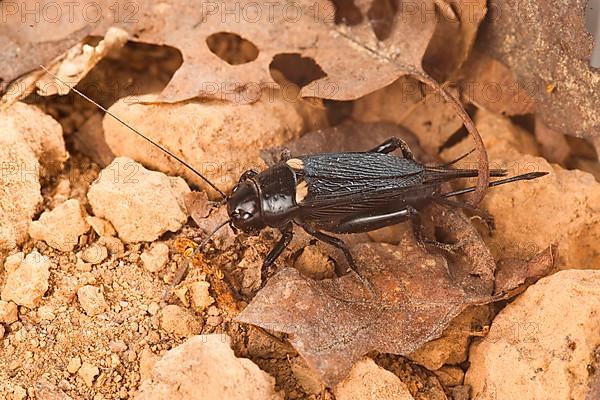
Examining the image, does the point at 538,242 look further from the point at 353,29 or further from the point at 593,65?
the point at 353,29

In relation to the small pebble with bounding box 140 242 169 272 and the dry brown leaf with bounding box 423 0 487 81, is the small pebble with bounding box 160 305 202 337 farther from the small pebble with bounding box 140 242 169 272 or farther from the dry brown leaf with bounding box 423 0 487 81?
the dry brown leaf with bounding box 423 0 487 81

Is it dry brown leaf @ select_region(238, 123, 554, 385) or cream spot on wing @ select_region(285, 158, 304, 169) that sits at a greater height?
cream spot on wing @ select_region(285, 158, 304, 169)

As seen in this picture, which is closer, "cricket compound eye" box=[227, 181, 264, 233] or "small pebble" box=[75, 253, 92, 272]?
"small pebble" box=[75, 253, 92, 272]

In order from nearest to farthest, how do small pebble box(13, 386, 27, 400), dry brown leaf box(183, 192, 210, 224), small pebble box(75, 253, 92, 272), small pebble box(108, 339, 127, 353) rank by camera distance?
1. small pebble box(13, 386, 27, 400)
2. small pebble box(108, 339, 127, 353)
3. small pebble box(75, 253, 92, 272)
4. dry brown leaf box(183, 192, 210, 224)

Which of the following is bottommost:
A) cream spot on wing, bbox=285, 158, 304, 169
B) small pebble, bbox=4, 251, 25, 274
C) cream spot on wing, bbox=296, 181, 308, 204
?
small pebble, bbox=4, 251, 25, 274

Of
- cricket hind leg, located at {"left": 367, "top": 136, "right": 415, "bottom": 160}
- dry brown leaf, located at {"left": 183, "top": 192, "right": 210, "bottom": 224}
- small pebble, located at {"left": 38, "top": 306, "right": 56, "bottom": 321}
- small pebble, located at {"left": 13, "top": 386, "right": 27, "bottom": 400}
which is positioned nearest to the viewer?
small pebble, located at {"left": 13, "top": 386, "right": 27, "bottom": 400}

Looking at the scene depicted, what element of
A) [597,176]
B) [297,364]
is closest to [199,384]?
[297,364]

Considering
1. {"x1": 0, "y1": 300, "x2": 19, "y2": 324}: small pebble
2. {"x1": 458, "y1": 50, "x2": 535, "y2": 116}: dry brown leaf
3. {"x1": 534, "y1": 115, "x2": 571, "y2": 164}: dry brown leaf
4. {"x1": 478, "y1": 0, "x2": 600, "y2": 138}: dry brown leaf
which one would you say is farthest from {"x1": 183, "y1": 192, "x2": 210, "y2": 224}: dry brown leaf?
{"x1": 534, "y1": 115, "x2": 571, "y2": 164}: dry brown leaf
